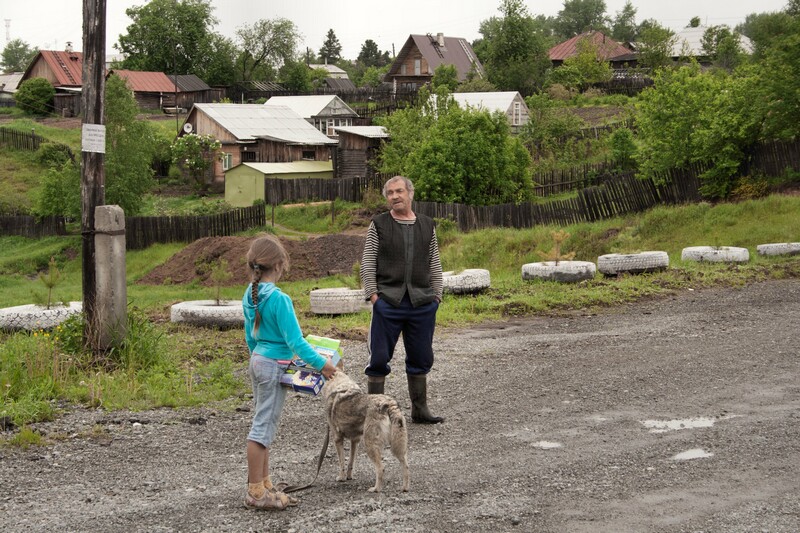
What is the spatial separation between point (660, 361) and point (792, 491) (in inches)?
171

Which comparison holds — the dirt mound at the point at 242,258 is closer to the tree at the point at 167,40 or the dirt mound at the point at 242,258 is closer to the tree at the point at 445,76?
the tree at the point at 445,76

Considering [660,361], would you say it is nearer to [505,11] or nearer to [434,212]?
[434,212]

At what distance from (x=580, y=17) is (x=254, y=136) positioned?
372ft

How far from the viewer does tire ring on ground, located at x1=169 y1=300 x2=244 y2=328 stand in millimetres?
12531

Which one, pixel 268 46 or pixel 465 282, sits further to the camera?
pixel 268 46

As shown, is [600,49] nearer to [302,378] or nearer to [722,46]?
[722,46]

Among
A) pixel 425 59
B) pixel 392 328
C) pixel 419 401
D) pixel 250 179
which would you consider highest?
pixel 425 59

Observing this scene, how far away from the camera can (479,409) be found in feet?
26.9

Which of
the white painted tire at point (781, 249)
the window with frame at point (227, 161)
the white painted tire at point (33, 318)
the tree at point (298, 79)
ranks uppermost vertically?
the tree at point (298, 79)

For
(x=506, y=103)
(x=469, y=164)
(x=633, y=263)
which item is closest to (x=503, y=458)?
(x=633, y=263)

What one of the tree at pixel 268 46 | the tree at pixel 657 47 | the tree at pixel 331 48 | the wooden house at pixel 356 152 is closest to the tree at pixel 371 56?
the tree at pixel 331 48

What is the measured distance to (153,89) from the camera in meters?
77.6

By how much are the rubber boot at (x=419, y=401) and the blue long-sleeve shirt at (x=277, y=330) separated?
6.79 ft

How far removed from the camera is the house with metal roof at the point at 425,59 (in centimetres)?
8950
